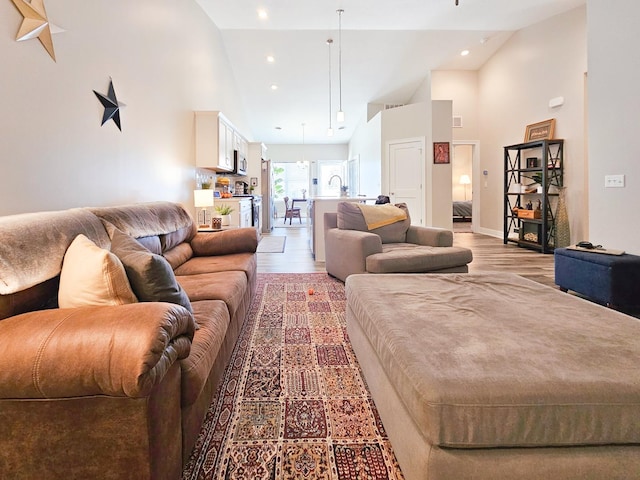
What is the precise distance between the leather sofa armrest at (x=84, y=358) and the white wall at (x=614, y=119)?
13.0ft

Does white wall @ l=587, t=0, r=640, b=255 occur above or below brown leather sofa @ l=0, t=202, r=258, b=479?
above

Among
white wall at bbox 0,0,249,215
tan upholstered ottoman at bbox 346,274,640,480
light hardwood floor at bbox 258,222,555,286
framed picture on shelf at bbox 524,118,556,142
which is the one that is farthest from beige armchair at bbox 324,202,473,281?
framed picture on shelf at bbox 524,118,556,142

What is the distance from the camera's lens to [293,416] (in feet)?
Result: 5.36

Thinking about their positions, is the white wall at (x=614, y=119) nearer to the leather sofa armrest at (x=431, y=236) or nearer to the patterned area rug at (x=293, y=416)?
the leather sofa armrest at (x=431, y=236)

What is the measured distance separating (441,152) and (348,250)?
15.1 ft

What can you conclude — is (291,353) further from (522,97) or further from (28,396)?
(522,97)

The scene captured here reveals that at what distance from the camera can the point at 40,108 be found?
2.23 metres

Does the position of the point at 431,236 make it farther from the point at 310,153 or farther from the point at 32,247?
the point at 310,153

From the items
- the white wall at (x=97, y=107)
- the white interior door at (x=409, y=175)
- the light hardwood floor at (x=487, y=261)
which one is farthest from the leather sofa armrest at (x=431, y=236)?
the white interior door at (x=409, y=175)

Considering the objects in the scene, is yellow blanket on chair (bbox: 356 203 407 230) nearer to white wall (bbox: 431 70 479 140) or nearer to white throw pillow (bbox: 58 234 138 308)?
white throw pillow (bbox: 58 234 138 308)

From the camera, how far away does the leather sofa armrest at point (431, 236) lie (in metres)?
3.77

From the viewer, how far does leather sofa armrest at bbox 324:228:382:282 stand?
11.3 feet

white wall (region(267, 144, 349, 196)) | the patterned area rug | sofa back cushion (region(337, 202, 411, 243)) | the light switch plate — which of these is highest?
white wall (region(267, 144, 349, 196))

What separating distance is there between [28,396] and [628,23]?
187 inches
